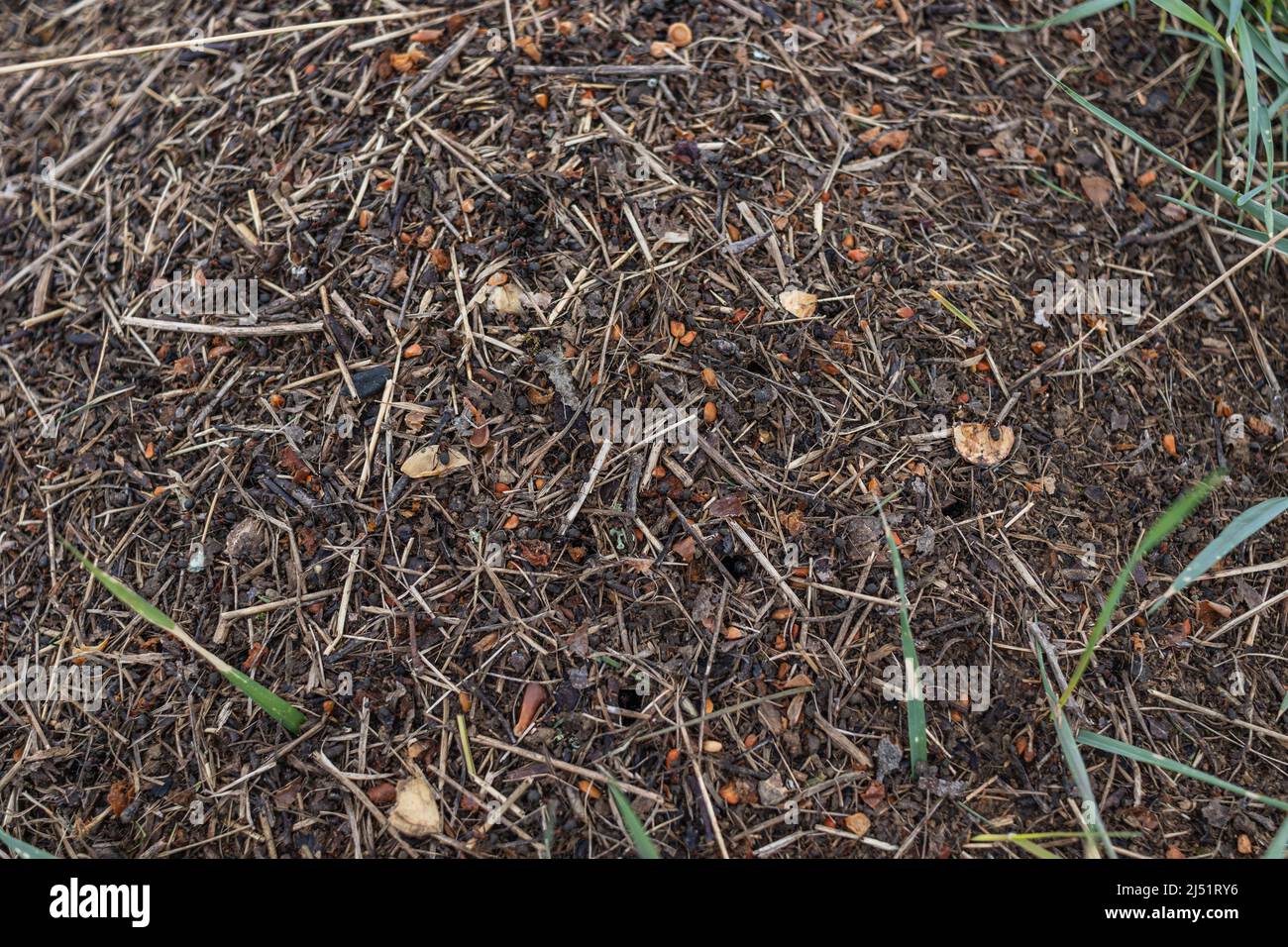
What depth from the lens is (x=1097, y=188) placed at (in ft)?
6.91

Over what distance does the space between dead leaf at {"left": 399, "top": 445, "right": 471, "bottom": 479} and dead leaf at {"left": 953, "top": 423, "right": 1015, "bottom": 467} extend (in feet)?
3.31

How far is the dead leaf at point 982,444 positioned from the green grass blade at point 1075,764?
0.39 meters

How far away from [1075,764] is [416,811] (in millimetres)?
1152

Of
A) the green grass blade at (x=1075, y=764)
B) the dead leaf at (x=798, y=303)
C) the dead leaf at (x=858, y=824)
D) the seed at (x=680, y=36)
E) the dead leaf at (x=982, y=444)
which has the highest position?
the seed at (x=680, y=36)

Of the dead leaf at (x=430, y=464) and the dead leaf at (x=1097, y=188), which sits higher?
the dead leaf at (x=1097, y=188)

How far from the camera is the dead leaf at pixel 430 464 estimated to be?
173cm

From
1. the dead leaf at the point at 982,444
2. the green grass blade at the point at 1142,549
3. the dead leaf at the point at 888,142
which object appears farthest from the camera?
the dead leaf at the point at 888,142

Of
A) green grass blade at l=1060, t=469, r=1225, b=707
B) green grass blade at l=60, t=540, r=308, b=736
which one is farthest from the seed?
green grass blade at l=60, t=540, r=308, b=736

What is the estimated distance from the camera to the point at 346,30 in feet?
6.97

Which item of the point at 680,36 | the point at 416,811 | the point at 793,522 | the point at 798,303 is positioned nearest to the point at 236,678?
the point at 416,811

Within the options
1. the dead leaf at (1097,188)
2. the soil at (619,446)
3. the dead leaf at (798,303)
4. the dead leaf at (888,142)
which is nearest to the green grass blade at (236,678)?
the soil at (619,446)

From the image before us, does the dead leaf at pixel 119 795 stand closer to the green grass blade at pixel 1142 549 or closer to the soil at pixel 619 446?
the soil at pixel 619 446

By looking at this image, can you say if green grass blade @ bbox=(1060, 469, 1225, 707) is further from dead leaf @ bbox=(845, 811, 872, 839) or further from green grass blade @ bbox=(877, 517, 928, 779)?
dead leaf @ bbox=(845, 811, 872, 839)

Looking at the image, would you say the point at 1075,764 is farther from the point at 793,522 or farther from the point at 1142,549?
the point at 793,522
